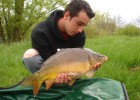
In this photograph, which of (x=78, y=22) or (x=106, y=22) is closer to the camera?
(x=78, y=22)

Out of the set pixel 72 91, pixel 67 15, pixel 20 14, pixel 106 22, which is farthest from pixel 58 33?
pixel 106 22

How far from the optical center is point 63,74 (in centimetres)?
192

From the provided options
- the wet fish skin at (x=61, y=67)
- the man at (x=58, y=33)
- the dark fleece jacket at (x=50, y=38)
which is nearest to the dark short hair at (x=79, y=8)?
the man at (x=58, y=33)

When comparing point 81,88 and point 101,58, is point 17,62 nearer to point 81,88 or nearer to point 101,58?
point 81,88

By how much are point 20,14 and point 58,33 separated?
553cm

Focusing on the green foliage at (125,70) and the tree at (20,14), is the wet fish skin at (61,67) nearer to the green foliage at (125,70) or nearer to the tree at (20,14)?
the green foliage at (125,70)

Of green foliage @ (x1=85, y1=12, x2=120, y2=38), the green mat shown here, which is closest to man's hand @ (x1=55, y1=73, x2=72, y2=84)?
the green mat

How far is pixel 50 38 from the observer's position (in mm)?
2383

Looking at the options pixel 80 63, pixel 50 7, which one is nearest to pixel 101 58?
pixel 80 63

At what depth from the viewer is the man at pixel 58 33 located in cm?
216

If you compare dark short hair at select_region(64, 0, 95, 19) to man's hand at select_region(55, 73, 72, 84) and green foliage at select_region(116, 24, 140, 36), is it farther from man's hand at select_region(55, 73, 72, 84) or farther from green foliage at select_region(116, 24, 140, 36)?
green foliage at select_region(116, 24, 140, 36)

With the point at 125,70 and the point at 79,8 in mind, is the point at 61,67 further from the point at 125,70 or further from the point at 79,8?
the point at 125,70

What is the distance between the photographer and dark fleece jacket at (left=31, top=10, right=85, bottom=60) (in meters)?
2.36

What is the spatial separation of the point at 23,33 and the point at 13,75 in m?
5.48
